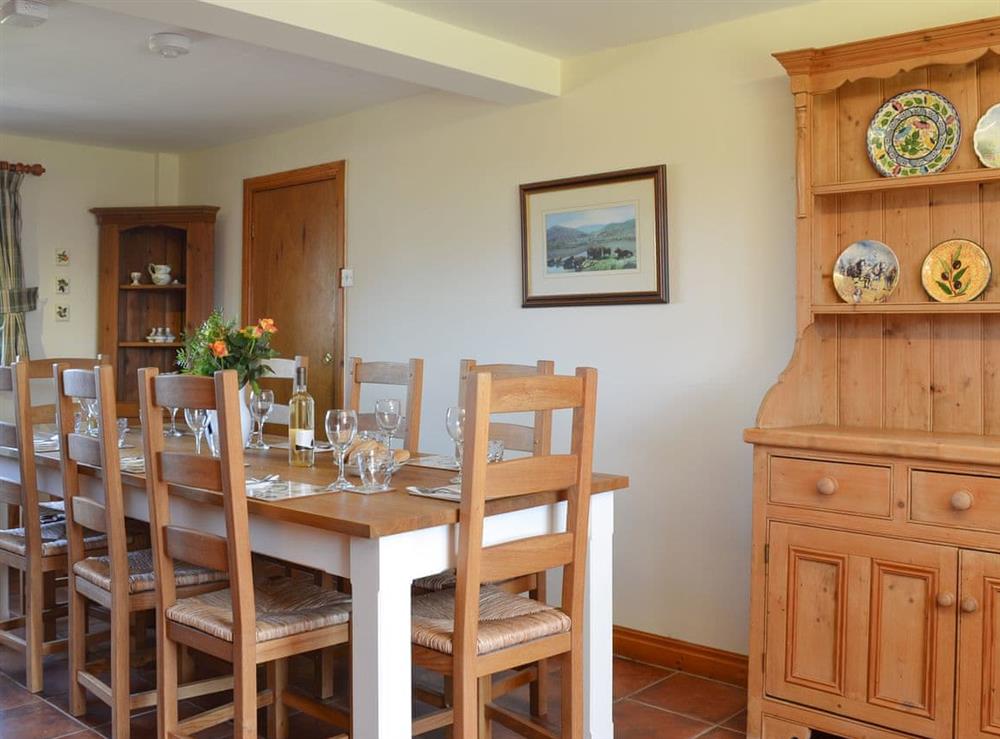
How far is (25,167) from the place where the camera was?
5.38 m

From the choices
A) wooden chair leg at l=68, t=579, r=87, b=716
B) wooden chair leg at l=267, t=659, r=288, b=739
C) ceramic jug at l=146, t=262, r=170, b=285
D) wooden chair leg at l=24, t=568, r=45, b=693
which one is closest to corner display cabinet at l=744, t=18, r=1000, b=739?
wooden chair leg at l=267, t=659, r=288, b=739

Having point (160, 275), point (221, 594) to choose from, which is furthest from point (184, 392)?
point (160, 275)

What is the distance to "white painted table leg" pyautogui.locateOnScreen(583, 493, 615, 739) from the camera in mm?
2596

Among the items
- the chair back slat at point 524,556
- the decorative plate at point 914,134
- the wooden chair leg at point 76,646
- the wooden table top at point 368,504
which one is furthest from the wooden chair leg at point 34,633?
the decorative plate at point 914,134

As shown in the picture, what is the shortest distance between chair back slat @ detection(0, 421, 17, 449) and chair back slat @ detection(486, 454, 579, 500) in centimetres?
186

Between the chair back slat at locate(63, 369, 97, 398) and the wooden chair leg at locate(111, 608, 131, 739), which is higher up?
the chair back slat at locate(63, 369, 97, 398)

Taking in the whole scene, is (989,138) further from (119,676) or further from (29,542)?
(29,542)

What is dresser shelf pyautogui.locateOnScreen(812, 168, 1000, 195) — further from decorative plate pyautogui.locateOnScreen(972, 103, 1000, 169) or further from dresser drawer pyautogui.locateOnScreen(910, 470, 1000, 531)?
dresser drawer pyautogui.locateOnScreen(910, 470, 1000, 531)

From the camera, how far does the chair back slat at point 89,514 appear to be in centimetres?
273

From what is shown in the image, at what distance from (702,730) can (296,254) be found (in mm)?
3281

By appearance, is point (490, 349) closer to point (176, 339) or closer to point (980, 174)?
point (980, 174)

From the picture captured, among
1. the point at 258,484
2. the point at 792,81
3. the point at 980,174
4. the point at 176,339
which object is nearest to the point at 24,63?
the point at 176,339

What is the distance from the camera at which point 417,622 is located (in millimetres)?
2322

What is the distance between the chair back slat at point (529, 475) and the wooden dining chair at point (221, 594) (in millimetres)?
555
